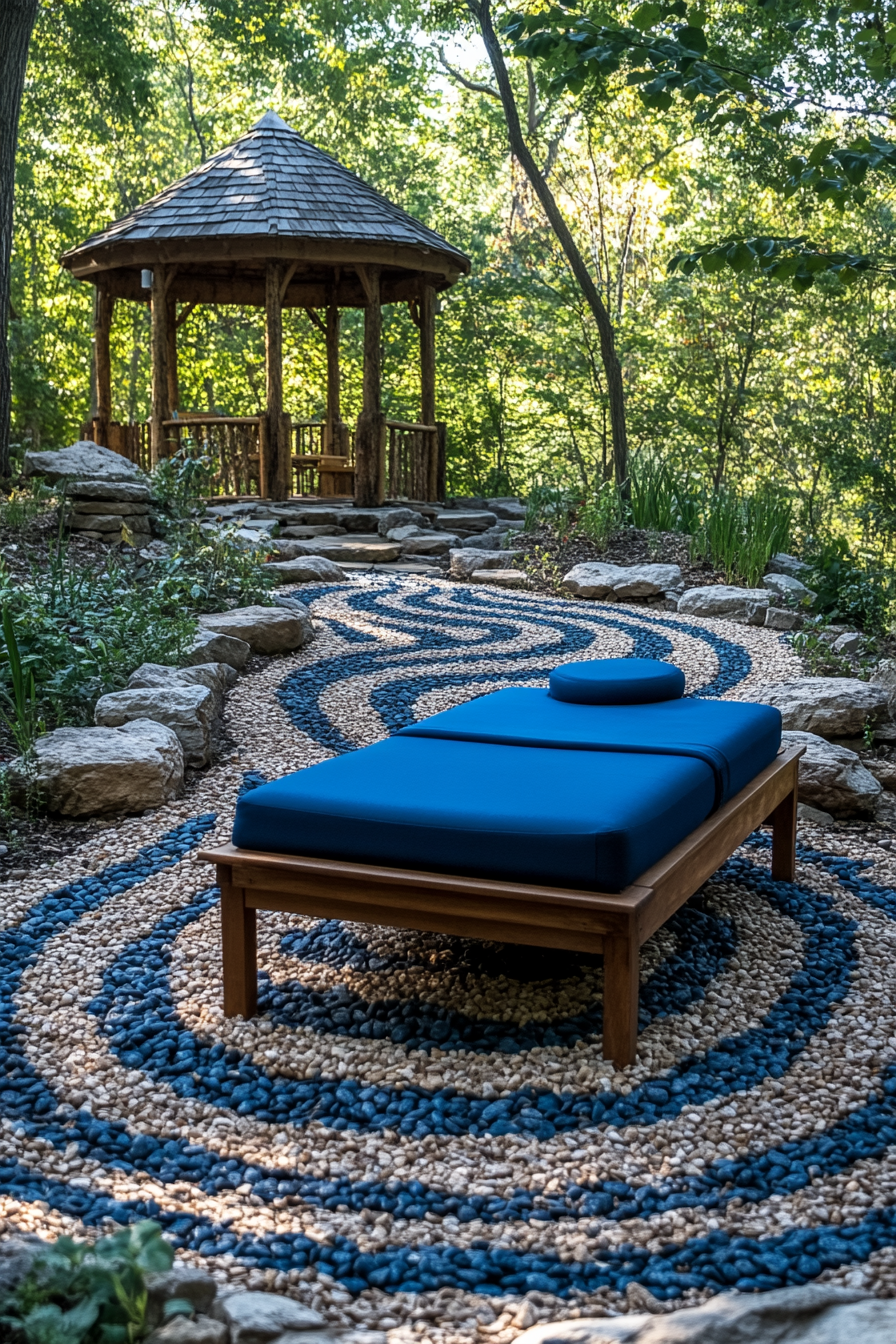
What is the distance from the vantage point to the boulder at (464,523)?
11.0 meters

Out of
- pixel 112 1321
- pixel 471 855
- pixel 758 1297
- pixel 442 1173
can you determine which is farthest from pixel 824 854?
pixel 112 1321

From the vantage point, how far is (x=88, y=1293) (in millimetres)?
1494

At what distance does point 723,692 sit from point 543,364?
11072 millimetres

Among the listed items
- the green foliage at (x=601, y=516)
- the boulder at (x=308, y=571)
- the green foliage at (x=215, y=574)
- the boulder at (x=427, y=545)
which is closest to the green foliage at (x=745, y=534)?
the green foliage at (x=601, y=516)

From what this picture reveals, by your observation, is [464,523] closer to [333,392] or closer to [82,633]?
[333,392]

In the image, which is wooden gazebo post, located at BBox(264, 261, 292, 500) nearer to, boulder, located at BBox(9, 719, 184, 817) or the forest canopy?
the forest canopy

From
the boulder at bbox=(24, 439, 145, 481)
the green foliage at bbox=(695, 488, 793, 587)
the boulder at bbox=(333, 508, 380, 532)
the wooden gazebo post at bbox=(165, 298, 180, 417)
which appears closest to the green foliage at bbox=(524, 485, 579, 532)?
the green foliage at bbox=(695, 488, 793, 587)

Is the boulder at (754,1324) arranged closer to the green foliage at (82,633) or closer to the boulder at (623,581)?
the green foliage at (82,633)

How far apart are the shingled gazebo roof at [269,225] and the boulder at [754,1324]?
10.4 m

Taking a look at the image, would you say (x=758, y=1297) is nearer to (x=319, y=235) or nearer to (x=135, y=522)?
(x=135, y=522)

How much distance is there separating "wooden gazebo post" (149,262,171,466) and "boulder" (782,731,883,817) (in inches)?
348

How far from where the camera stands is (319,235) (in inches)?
424

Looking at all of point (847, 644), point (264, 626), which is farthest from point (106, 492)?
point (847, 644)

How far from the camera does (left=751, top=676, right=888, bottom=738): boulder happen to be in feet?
15.1
